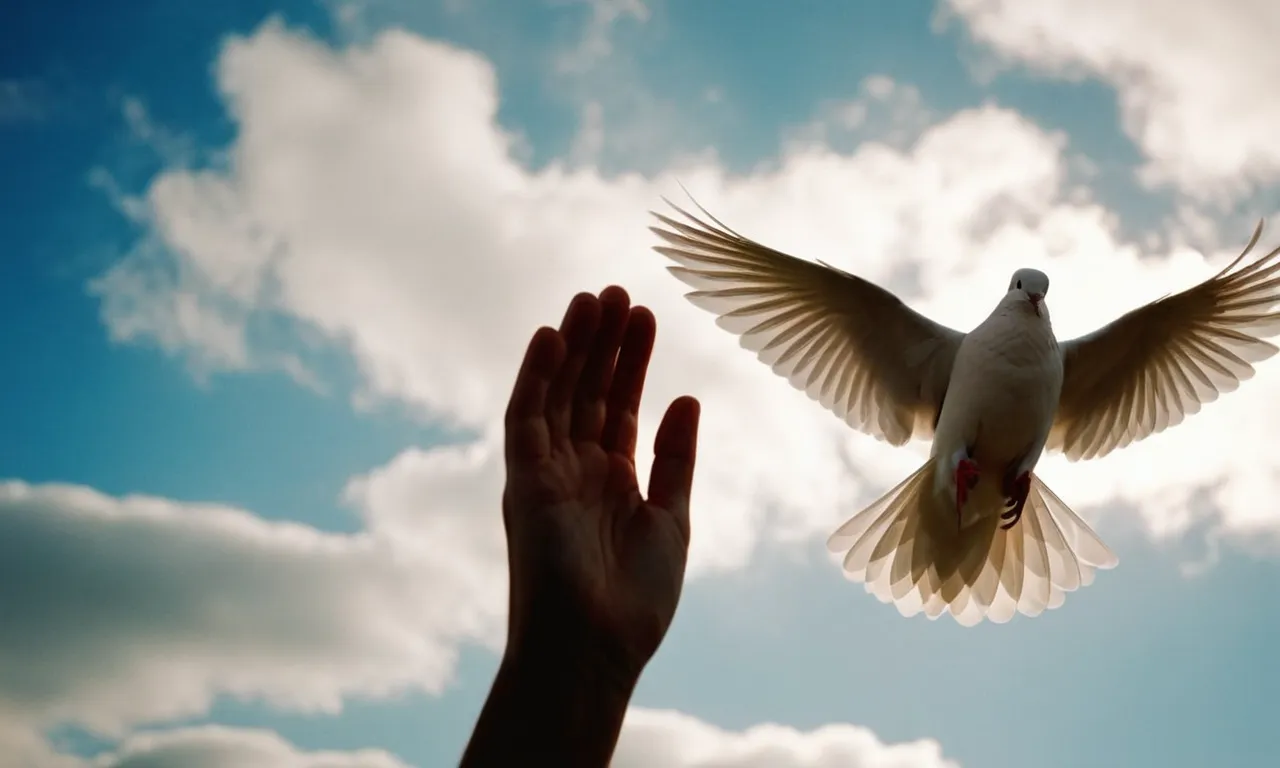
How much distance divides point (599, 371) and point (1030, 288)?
5072 millimetres

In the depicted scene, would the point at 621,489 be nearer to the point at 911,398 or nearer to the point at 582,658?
the point at 582,658

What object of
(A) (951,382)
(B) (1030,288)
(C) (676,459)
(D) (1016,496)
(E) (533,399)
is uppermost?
(B) (1030,288)

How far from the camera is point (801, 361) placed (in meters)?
8.67

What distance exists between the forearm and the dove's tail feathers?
560 cm

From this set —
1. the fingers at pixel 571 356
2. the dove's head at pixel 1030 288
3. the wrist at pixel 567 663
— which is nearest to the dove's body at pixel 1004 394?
the dove's head at pixel 1030 288

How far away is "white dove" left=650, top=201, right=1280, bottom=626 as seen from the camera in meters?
8.00

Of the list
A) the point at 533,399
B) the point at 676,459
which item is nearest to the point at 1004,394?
the point at 676,459

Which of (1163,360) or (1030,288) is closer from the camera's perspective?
(1030,288)

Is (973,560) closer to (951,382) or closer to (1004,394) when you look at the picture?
(951,382)

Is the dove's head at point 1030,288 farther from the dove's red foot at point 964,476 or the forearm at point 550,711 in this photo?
the forearm at point 550,711

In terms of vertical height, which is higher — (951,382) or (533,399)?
(951,382)

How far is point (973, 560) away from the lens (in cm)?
841

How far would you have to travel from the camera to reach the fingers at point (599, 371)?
381cm

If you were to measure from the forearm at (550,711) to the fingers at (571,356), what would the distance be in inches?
33.2
